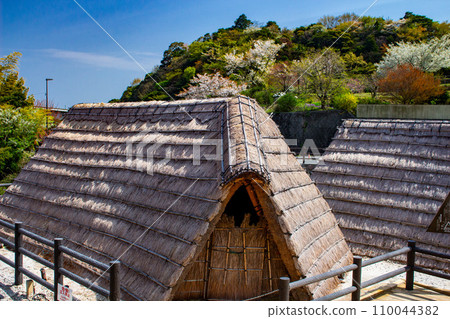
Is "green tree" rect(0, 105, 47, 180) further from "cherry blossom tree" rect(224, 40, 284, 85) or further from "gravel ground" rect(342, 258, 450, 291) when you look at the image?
"gravel ground" rect(342, 258, 450, 291)

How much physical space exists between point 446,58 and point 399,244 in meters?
23.6

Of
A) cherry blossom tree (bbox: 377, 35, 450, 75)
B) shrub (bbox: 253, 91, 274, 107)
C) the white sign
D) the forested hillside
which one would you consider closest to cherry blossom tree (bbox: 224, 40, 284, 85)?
the forested hillside

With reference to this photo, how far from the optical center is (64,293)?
5004 mm

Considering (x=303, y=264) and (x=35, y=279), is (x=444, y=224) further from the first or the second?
(x=35, y=279)

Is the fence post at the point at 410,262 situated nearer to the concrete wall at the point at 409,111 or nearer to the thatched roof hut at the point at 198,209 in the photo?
the thatched roof hut at the point at 198,209

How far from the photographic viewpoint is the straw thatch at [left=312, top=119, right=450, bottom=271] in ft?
26.8

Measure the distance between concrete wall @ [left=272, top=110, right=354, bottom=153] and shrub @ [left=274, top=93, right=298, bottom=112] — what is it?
53.4 inches

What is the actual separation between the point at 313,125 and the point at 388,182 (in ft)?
49.2

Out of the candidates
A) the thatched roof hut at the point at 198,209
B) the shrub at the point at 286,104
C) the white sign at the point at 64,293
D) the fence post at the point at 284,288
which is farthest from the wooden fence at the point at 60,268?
the shrub at the point at 286,104

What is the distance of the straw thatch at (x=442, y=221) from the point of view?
7163mm

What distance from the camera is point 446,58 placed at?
26891 mm
